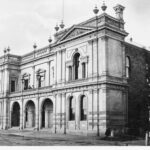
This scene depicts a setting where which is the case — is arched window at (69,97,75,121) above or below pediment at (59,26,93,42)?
below

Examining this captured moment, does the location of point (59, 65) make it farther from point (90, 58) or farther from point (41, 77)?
point (41, 77)

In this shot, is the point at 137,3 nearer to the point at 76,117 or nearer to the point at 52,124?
the point at 76,117

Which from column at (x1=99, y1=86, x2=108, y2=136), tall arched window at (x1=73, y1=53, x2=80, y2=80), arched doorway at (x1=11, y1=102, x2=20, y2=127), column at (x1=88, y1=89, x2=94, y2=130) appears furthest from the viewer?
arched doorway at (x1=11, y1=102, x2=20, y2=127)

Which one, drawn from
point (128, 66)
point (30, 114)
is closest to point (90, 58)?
point (128, 66)

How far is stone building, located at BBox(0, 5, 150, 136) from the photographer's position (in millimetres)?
29656

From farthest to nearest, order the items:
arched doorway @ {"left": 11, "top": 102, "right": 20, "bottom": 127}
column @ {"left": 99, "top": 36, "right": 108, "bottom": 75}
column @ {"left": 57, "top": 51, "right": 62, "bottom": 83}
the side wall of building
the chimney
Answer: arched doorway @ {"left": 11, "top": 102, "right": 20, "bottom": 127} → column @ {"left": 57, "top": 51, "right": 62, "bottom": 83} → the chimney → the side wall of building → column @ {"left": 99, "top": 36, "right": 108, "bottom": 75}

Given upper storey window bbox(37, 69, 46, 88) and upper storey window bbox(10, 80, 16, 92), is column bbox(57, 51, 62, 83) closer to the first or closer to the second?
upper storey window bbox(37, 69, 46, 88)

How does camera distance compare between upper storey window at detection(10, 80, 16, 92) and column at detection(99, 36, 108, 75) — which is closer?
column at detection(99, 36, 108, 75)

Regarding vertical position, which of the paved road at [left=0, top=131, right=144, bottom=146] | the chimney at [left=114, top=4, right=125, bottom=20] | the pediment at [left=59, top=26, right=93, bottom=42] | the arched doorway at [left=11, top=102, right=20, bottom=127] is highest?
the chimney at [left=114, top=4, right=125, bottom=20]

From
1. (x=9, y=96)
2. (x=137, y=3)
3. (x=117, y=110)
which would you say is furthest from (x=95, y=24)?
(x=9, y=96)

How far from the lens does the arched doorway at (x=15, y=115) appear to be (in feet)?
146

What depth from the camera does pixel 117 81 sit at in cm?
3041

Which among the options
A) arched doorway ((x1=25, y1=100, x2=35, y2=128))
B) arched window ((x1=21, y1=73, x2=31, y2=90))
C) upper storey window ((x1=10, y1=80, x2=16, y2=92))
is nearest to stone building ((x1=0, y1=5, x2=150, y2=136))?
arched doorway ((x1=25, y1=100, x2=35, y2=128))

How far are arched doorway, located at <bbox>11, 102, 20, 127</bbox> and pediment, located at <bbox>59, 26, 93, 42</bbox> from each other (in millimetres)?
14745
